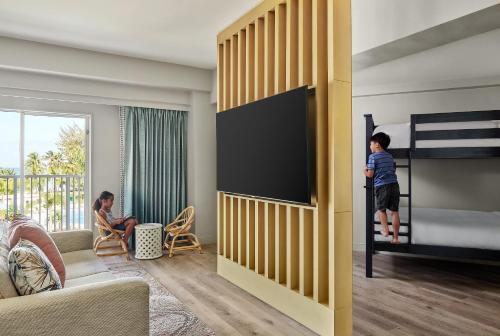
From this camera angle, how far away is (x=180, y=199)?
18.2 feet

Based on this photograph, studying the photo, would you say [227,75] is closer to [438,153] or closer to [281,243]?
[281,243]

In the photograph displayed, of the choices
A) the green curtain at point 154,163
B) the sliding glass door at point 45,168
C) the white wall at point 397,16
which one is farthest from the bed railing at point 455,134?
the sliding glass door at point 45,168

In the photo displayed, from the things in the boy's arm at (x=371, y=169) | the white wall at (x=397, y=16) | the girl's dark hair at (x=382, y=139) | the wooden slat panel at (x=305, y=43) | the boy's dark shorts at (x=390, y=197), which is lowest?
the boy's dark shorts at (x=390, y=197)

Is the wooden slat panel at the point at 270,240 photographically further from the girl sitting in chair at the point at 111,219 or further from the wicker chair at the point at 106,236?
the girl sitting in chair at the point at 111,219

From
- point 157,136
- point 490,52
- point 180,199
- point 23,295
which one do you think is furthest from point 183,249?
point 490,52

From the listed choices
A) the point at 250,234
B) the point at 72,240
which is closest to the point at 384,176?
the point at 250,234

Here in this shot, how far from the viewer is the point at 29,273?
164cm

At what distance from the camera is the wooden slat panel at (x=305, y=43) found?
8.85ft

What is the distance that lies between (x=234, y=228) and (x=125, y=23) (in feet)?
8.16

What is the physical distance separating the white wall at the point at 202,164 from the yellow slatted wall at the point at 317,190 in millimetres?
2071

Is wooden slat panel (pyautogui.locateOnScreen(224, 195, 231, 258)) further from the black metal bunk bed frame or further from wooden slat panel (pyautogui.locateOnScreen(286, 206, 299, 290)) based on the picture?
the black metal bunk bed frame

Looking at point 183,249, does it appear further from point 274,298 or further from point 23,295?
point 23,295

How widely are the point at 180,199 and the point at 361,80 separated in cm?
326

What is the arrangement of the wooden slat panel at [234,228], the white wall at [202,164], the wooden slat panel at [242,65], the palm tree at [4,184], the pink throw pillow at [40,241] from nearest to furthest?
the pink throw pillow at [40,241], the wooden slat panel at [242,65], the wooden slat panel at [234,228], the palm tree at [4,184], the white wall at [202,164]
